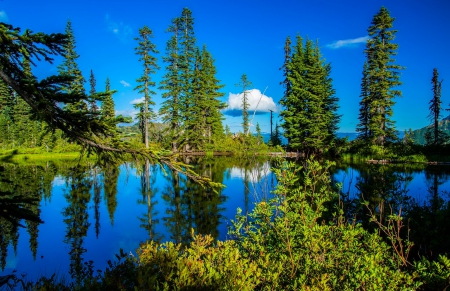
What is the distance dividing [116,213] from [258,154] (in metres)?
7.37

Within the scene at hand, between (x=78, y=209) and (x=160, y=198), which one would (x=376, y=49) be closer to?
(x=160, y=198)

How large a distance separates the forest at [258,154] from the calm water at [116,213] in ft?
1.10

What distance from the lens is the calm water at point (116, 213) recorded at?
6.79 metres

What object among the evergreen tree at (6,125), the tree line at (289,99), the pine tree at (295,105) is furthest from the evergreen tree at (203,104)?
the evergreen tree at (6,125)

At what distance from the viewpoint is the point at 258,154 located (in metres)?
14.2

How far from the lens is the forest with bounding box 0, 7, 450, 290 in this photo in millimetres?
2867

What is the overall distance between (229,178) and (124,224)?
9627mm

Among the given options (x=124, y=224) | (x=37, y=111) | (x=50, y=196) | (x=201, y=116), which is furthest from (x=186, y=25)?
(x=37, y=111)

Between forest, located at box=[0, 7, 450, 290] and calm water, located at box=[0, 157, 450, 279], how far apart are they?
1.10 ft

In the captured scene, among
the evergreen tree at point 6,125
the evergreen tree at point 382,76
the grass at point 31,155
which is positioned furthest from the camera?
the evergreen tree at point 6,125

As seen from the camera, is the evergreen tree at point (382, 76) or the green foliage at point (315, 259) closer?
the green foliage at point (315, 259)

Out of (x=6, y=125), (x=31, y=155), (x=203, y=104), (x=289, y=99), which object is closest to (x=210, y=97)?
(x=203, y=104)

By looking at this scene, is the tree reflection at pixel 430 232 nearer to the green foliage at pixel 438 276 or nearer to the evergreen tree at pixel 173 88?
the green foliage at pixel 438 276

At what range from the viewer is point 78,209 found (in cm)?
1178
